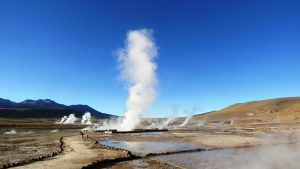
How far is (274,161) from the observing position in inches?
964

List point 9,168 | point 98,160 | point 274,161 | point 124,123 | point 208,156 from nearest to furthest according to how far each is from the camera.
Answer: point 9,168 < point 274,161 < point 98,160 < point 208,156 < point 124,123

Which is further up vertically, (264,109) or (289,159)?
(264,109)

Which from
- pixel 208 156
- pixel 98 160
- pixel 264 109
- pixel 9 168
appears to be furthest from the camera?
pixel 264 109

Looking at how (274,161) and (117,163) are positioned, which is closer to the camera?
(274,161)

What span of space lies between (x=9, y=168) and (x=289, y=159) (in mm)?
19525

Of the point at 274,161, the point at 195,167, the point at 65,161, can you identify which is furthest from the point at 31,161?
the point at 274,161

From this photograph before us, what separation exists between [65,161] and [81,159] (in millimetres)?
1553

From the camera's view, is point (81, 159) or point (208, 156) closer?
point (81, 159)

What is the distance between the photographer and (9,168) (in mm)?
22516

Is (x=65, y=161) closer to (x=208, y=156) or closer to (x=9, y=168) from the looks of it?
(x=9, y=168)

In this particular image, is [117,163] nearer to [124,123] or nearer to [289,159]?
[289,159]

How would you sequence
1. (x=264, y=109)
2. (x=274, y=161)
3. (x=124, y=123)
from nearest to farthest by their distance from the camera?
1. (x=274, y=161)
2. (x=124, y=123)
3. (x=264, y=109)

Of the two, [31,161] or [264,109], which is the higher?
[264,109]

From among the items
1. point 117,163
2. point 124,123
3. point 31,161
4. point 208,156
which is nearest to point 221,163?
point 208,156
